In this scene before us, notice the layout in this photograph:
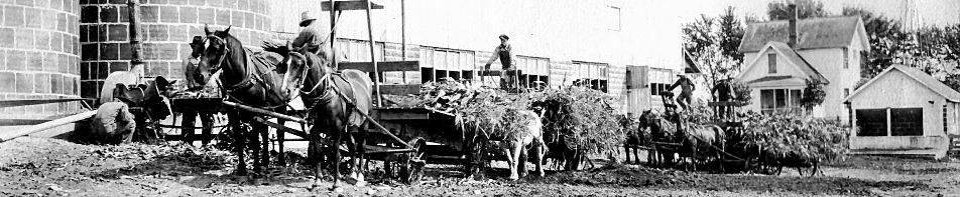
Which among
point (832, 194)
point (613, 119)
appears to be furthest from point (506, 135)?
point (832, 194)

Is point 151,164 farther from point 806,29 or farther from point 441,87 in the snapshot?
point 806,29

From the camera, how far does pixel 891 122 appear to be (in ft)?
152

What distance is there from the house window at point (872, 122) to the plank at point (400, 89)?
34.3 metres

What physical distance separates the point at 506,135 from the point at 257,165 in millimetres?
4138

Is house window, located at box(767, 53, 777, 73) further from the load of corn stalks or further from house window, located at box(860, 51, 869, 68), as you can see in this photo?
the load of corn stalks

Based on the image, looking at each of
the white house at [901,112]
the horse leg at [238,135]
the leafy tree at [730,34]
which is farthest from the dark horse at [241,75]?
the leafy tree at [730,34]

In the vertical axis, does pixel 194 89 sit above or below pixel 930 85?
below

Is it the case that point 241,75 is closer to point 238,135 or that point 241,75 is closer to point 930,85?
point 238,135

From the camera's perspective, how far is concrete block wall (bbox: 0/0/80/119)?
18141 mm

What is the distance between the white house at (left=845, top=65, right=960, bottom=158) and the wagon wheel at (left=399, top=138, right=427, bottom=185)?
3198cm

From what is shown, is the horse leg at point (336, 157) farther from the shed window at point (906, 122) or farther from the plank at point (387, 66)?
the shed window at point (906, 122)

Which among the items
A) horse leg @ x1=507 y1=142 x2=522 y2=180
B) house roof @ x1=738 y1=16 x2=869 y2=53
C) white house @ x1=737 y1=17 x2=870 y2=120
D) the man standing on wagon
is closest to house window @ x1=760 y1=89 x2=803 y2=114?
white house @ x1=737 y1=17 x2=870 y2=120

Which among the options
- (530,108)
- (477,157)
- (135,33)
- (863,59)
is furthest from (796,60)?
(135,33)

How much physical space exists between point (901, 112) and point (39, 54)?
37.0 meters
